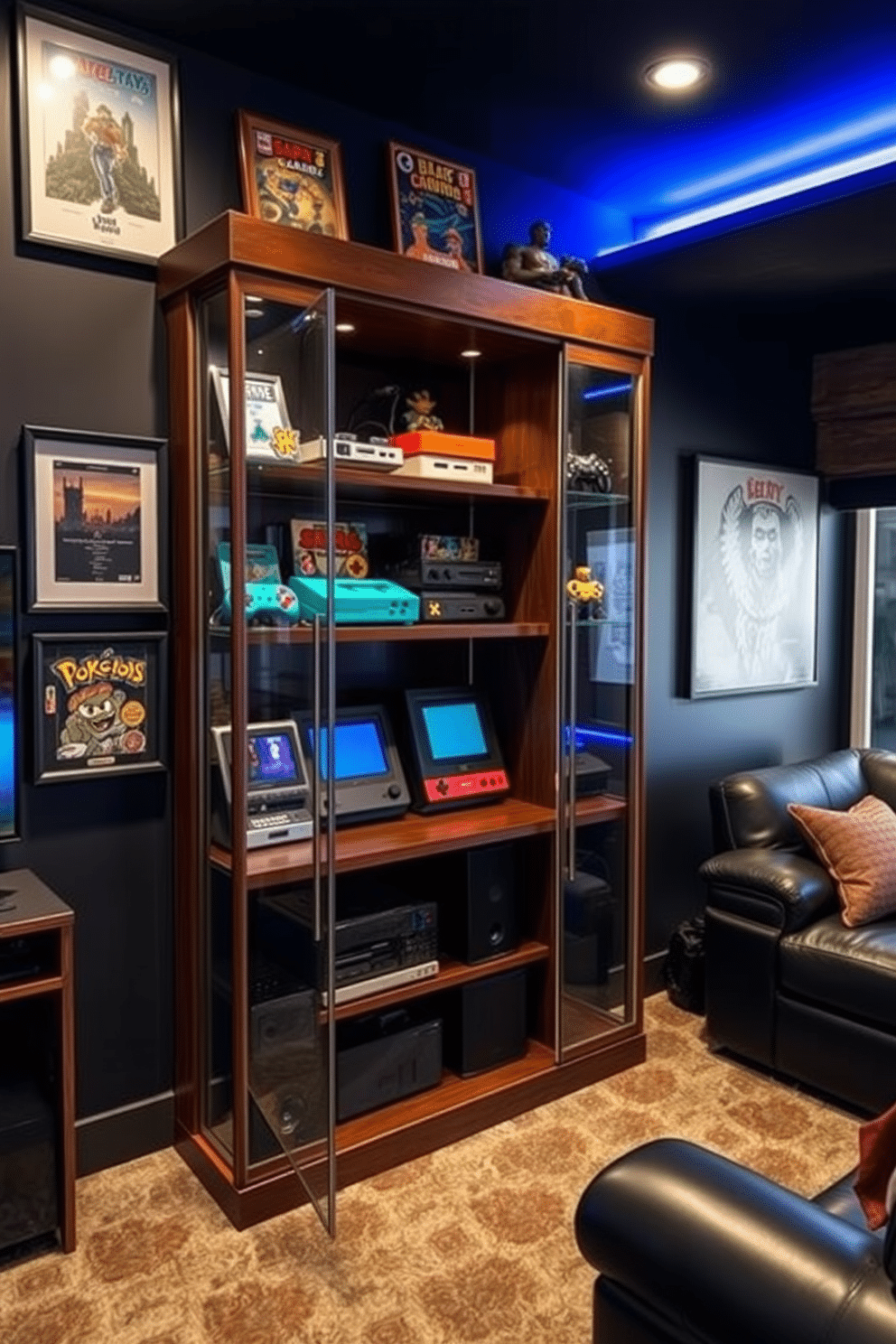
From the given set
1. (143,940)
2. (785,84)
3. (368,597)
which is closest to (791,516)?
(785,84)

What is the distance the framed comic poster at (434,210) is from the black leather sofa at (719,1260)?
92.5 inches

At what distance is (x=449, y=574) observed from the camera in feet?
9.27

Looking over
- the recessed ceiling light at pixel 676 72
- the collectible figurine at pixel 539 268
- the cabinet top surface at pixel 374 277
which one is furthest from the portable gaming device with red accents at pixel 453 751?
the recessed ceiling light at pixel 676 72

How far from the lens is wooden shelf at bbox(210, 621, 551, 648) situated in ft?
7.55

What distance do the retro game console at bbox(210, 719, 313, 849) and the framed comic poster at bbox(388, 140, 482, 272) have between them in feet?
4.64

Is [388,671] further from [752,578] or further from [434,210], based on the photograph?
[752,578]

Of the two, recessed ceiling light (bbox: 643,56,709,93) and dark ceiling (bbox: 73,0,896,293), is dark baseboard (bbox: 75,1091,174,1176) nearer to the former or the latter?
dark ceiling (bbox: 73,0,896,293)

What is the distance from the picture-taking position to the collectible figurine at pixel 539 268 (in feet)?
9.64

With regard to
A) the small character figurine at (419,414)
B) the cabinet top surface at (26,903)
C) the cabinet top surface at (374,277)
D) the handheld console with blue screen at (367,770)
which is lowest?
the cabinet top surface at (26,903)

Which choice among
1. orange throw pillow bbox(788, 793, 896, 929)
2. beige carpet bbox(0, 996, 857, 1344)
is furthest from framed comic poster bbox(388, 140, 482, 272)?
beige carpet bbox(0, 996, 857, 1344)

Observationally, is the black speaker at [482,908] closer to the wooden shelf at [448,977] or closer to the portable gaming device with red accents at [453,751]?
the wooden shelf at [448,977]

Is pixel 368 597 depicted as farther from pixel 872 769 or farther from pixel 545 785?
pixel 872 769

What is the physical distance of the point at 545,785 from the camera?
294cm

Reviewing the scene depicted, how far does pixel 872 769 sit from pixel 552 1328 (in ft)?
7.70
